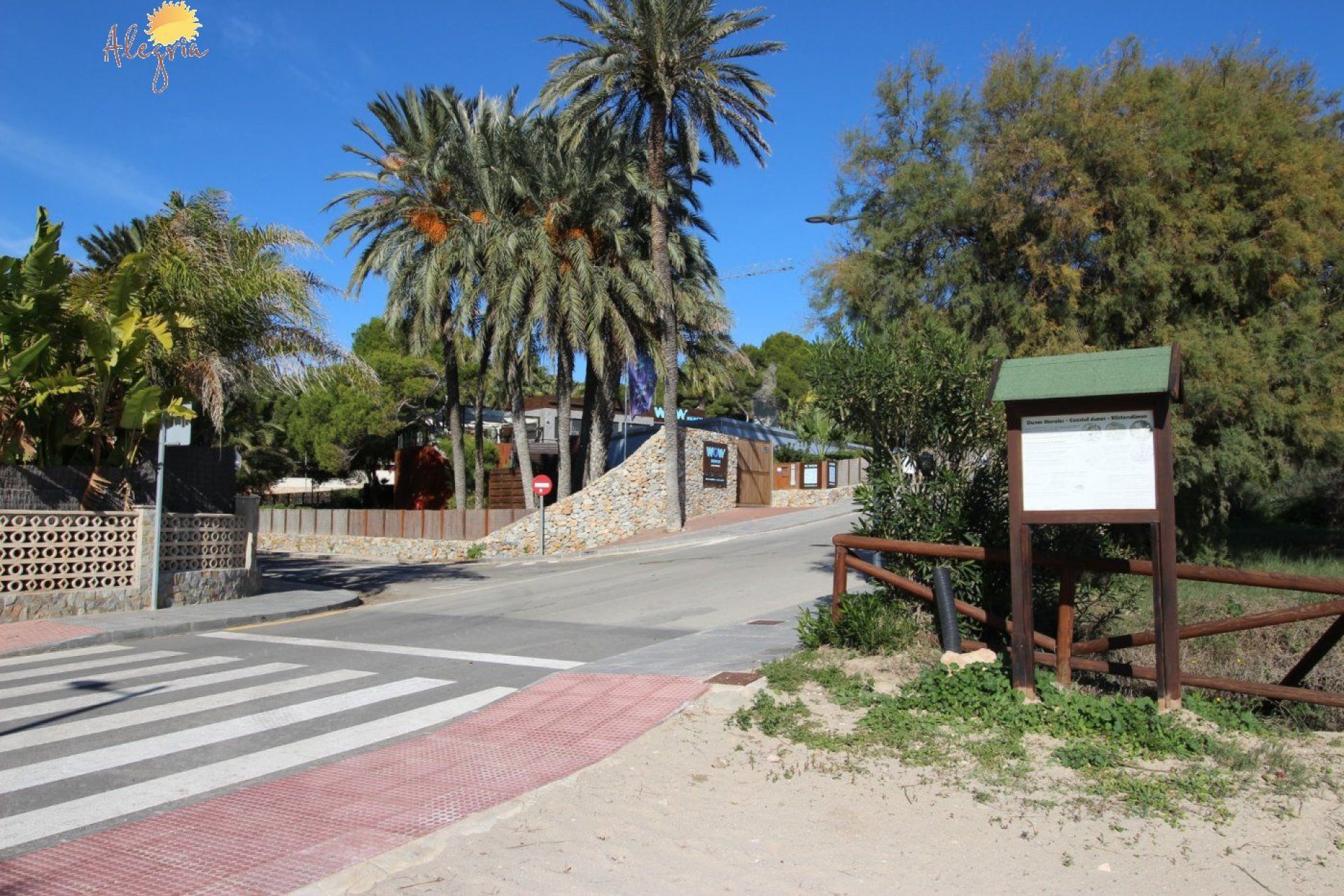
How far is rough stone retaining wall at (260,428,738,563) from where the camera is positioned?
31.7m

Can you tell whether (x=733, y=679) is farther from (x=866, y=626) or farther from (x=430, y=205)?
(x=430, y=205)

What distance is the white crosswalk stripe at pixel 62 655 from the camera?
1156 cm

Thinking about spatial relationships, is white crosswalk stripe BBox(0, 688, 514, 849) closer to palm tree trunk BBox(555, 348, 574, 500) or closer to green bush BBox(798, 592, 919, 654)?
green bush BBox(798, 592, 919, 654)

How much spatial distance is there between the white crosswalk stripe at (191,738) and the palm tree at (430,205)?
931 inches

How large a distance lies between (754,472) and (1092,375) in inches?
1311

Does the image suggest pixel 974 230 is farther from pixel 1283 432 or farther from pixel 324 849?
pixel 324 849

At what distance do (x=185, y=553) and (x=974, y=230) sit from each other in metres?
14.6

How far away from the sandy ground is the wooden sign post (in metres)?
1.75

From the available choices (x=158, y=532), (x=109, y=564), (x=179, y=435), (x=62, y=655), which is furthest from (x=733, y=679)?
(x=179, y=435)

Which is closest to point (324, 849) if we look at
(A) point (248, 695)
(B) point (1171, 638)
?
(A) point (248, 695)

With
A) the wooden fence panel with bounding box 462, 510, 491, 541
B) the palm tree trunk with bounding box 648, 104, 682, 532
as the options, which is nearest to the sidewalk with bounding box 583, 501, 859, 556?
the palm tree trunk with bounding box 648, 104, 682, 532

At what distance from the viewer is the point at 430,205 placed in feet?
108

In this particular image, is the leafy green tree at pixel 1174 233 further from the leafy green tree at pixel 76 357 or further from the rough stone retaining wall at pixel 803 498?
the rough stone retaining wall at pixel 803 498

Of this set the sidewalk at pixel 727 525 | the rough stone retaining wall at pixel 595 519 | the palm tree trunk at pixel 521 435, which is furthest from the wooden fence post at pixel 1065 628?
the palm tree trunk at pixel 521 435
